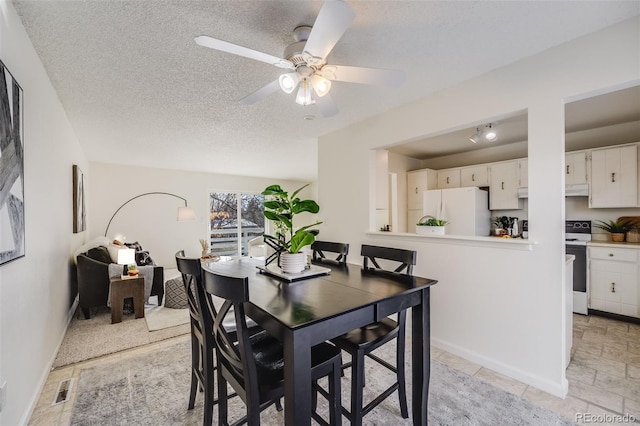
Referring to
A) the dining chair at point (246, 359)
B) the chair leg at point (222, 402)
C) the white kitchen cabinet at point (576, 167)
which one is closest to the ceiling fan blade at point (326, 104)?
the dining chair at point (246, 359)

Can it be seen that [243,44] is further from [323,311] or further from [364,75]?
[323,311]

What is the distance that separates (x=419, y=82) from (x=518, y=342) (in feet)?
7.25

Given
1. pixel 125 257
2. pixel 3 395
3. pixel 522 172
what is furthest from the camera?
pixel 522 172

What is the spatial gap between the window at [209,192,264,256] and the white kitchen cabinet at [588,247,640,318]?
637cm

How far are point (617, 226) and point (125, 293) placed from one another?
6030mm

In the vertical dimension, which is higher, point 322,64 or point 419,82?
point 419,82

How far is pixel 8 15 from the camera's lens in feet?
4.60

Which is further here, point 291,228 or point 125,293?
point 125,293

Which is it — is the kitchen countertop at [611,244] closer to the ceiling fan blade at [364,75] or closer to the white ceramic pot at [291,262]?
the ceiling fan blade at [364,75]

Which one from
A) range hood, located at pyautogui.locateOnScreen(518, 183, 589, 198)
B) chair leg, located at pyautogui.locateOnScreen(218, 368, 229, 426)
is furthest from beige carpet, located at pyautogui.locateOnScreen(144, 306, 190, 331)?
range hood, located at pyautogui.locateOnScreen(518, 183, 589, 198)

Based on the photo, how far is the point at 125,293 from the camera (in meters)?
3.22

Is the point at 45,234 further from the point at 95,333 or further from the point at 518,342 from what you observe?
the point at 518,342

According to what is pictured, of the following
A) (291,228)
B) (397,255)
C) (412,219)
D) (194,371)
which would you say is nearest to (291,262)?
(291,228)

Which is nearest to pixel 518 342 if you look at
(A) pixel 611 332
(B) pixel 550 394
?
(B) pixel 550 394
